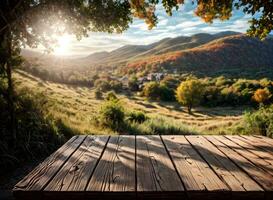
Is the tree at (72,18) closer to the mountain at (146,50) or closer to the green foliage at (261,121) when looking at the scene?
the green foliage at (261,121)

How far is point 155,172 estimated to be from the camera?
231 cm

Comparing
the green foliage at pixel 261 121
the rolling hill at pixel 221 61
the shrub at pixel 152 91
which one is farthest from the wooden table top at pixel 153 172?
the rolling hill at pixel 221 61

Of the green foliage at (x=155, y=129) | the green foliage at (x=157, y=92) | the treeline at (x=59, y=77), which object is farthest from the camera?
the green foliage at (x=157, y=92)

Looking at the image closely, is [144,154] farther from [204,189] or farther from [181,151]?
[204,189]

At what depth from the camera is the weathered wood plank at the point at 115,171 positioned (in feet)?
6.55

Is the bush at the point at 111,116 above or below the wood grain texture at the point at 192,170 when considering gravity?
below

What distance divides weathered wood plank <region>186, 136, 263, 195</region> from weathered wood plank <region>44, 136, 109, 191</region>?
1072mm

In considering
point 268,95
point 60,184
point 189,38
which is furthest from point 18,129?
point 189,38

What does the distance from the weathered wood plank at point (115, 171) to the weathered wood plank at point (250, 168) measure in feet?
3.18

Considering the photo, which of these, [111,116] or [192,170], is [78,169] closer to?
[192,170]

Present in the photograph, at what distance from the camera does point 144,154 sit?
291 centimetres

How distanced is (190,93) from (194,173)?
50.1 meters

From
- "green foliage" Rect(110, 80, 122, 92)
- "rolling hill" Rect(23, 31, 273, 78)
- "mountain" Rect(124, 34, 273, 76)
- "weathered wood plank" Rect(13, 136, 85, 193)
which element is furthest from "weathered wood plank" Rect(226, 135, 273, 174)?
"mountain" Rect(124, 34, 273, 76)
